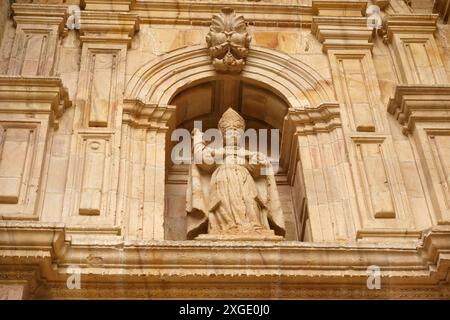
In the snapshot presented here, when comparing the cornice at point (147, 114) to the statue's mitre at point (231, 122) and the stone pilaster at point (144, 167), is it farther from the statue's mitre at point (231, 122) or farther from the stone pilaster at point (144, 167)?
the statue's mitre at point (231, 122)

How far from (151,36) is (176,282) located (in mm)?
4379

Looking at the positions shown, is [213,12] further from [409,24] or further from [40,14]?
[409,24]

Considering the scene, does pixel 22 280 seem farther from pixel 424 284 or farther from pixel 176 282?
pixel 424 284

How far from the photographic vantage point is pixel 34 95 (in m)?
9.62

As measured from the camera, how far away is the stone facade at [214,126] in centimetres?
764

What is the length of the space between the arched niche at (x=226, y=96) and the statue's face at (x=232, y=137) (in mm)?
697

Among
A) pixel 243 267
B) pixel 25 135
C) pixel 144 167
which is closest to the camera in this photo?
pixel 243 267

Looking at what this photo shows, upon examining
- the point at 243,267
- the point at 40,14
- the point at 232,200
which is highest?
the point at 40,14

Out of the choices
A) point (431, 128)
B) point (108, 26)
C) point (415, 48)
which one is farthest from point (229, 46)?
point (431, 128)

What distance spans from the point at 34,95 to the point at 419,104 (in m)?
4.44

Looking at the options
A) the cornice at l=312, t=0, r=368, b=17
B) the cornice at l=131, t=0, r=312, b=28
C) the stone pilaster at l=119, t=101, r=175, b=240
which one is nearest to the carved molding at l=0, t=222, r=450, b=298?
the stone pilaster at l=119, t=101, r=175, b=240

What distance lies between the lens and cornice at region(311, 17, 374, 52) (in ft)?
35.7

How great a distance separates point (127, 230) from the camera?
865 cm

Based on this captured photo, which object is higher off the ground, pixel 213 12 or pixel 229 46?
pixel 213 12
